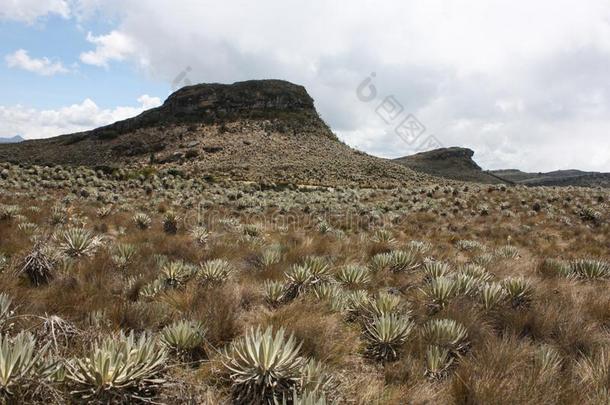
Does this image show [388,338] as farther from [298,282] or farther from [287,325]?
[298,282]

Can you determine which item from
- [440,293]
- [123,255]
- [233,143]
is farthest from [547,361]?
[233,143]

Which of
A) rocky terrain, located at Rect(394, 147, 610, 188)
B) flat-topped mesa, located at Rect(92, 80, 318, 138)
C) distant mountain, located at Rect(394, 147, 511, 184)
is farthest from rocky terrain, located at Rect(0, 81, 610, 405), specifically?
rocky terrain, located at Rect(394, 147, 610, 188)

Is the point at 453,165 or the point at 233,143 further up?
the point at 453,165

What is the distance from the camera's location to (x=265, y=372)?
9.34 ft

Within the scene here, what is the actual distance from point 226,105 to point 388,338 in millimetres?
85593

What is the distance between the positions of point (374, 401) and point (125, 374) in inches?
70.8

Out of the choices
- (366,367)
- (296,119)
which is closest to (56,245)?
(366,367)

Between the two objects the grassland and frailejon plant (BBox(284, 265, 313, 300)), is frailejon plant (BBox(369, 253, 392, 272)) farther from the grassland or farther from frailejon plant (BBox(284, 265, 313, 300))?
frailejon plant (BBox(284, 265, 313, 300))

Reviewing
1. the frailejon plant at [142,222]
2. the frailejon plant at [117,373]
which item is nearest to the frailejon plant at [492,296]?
the frailejon plant at [117,373]

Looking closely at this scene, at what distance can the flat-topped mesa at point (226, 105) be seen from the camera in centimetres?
8056

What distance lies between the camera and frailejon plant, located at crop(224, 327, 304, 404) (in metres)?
2.83

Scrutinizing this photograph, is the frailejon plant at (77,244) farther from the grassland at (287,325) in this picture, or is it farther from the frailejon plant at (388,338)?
the frailejon plant at (388,338)

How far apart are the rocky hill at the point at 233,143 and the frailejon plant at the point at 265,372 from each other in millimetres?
46115

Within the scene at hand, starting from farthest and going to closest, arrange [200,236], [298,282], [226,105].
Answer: [226,105], [200,236], [298,282]
